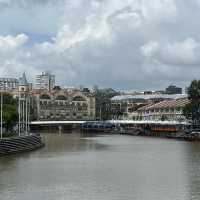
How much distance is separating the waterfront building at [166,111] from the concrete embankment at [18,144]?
67.3 m

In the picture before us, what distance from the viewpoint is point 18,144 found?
60.0 meters

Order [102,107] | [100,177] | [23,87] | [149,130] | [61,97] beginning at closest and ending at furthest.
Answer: [100,177], [149,130], [23,87], [61,97], [102,107]

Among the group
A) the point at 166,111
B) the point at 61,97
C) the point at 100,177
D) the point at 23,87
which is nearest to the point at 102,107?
the point at 61,97

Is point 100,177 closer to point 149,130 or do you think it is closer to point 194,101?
point 194,101

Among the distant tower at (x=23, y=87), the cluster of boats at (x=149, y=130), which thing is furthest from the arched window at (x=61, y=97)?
the cluster of boats at (x=149, y=130)

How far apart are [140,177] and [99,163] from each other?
33.3ft

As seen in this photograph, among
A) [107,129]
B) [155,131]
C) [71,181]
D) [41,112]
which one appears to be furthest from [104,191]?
[41,112]

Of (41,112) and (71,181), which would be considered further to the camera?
(41,112)

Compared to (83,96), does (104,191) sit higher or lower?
lower

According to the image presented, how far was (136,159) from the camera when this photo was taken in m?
52.8

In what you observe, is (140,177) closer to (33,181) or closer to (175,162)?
(33,181)

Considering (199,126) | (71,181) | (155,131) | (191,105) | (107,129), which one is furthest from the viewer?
(107,129)

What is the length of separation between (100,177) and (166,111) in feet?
352

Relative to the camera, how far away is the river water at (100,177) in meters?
32.6
